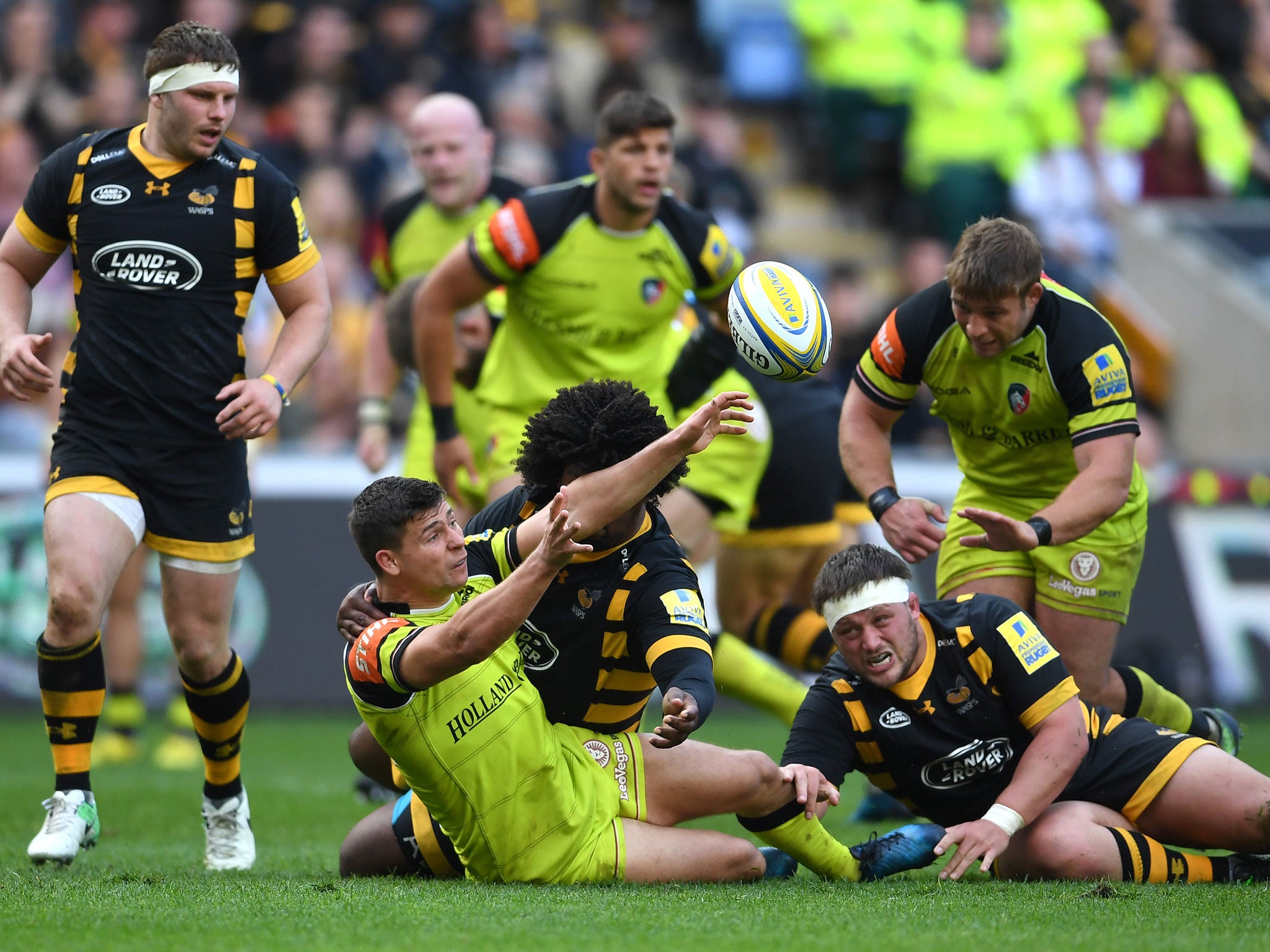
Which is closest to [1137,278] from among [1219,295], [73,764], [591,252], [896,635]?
[1219,295]

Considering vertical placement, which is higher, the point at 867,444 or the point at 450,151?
the point at 450,151

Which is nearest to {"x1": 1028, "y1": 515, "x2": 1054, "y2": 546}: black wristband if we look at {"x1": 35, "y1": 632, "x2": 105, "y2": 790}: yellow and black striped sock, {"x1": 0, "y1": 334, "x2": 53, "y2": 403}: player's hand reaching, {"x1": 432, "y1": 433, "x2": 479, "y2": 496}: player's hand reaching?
{"x1": 432, "y1": 433, "x2": 479, "y2": 496}: player's hand reaching

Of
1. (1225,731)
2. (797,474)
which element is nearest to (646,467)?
(1225,731)

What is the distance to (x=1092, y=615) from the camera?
584cm

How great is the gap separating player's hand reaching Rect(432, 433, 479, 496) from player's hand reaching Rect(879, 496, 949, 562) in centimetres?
234

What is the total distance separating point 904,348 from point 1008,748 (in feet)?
4.80

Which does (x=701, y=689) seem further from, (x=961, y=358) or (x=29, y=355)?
(x=29, y=355)

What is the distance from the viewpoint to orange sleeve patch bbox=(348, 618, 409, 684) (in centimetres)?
444

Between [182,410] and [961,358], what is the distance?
8.59ft

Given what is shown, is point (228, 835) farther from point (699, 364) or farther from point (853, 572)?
point (699, 364)

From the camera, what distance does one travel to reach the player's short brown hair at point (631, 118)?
272 inches

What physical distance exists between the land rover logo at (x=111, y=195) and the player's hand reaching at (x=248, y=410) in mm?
713

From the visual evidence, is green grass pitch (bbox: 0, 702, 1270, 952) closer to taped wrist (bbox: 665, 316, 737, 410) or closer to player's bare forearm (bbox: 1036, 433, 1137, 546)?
player's bare forearm (bbox: 1036, 433, 1137, 546)

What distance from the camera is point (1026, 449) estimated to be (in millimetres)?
5867
